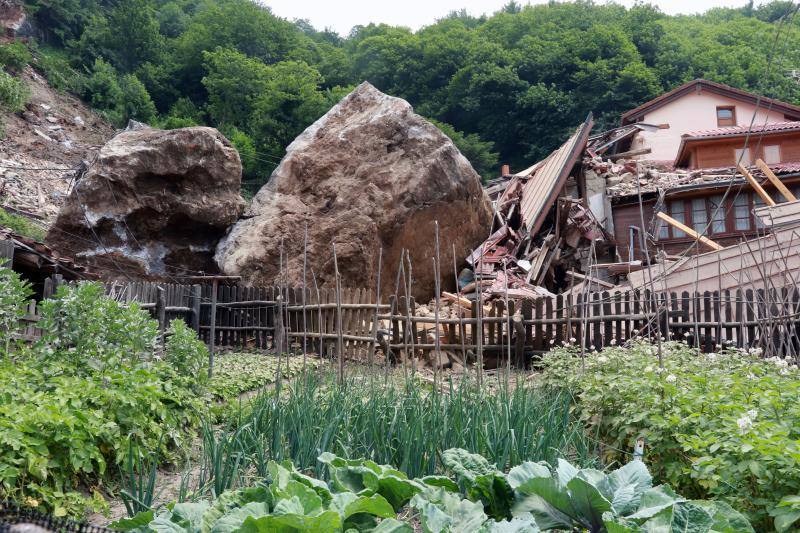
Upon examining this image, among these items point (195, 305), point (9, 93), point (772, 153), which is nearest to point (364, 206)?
point (195, 305)

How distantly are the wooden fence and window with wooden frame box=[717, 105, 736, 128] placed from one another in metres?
19.7

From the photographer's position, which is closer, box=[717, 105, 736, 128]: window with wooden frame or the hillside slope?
the hillside slope

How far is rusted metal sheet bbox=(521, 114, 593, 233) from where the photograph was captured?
15727mm

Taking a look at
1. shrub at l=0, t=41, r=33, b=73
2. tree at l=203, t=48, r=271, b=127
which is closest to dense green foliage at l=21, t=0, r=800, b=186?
tree at l=203, t=48, r=271, b=127

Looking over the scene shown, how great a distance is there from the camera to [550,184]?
645 inches

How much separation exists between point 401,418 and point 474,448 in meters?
0.51

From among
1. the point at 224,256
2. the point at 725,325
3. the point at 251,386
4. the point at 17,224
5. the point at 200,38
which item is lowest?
the point at 251,386

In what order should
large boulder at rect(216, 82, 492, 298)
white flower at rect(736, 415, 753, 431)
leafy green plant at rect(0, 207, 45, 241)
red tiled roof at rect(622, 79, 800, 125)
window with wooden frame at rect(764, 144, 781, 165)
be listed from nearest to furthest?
white flower at rect(736, 415, 753, 431)
large boulder at rect(216, 82, 492, 298)
leafy green plant at rect(0, 207, 45, 241)
window with wooden frame at rect(764, 144, 781, 165)
red tiled roof at rect(622, 79, 800, 125)

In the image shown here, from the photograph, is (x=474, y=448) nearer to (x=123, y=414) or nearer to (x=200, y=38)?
(x=123, y=414)

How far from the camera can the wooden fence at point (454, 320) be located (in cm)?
785

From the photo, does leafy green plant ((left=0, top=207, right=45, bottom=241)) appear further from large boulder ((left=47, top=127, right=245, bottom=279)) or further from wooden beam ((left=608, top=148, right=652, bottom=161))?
wooden beam ((left=608, top=148, right=652, bottom=161))

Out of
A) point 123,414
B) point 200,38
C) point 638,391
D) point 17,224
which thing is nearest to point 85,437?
point 123,414

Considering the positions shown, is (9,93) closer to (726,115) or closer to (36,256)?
(36,256)

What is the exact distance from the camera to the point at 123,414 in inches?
163
